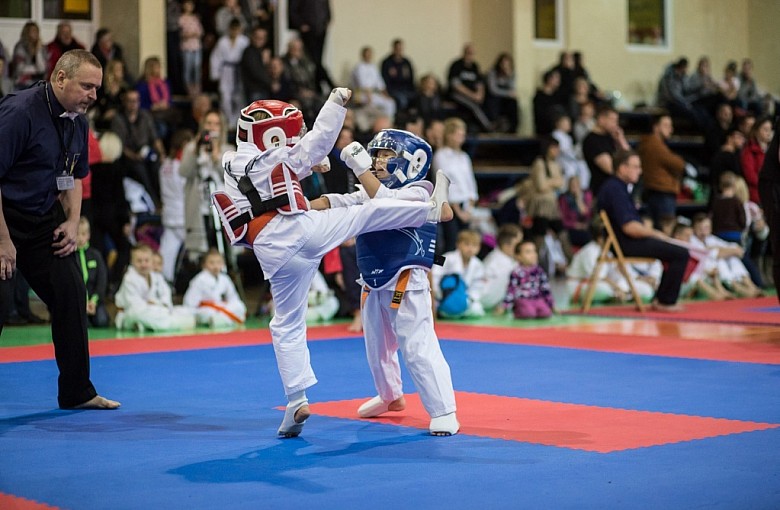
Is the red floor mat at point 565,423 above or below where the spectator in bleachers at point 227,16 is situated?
below

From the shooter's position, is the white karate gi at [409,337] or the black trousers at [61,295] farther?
the black trousers at [61,295]

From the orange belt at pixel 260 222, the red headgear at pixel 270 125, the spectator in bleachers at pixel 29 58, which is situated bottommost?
the orange belt at pixel 260 222

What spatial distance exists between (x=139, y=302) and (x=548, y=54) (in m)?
10.6

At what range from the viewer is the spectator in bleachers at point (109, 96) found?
39.7ft

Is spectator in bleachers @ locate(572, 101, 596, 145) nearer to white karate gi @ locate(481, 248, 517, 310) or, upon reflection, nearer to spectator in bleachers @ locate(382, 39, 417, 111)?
spectator in bleachers @ locate(382, 39, 417, 111)

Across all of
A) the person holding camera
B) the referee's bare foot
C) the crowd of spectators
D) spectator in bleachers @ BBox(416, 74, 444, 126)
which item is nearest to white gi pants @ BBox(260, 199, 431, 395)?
the referee's bare foot

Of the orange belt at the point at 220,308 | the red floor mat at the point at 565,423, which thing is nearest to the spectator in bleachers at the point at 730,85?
the orange belt at the point at 220,308

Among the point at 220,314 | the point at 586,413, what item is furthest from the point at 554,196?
the point at 586,413

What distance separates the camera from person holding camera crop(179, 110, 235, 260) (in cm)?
1021

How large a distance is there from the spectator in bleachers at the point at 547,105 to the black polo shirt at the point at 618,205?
596 centimetres

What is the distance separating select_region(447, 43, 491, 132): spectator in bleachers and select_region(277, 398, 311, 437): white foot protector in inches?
480

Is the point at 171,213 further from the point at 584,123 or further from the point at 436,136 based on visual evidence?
the point at 584,123

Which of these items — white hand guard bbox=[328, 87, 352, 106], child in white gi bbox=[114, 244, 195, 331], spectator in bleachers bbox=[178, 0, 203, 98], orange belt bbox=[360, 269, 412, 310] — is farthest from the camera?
spectator in bleachers bbox=[178, 0, 203, 98]

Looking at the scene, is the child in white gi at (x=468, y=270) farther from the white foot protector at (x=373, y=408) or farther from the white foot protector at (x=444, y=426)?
the white foot protector at (x=444, y=426)
